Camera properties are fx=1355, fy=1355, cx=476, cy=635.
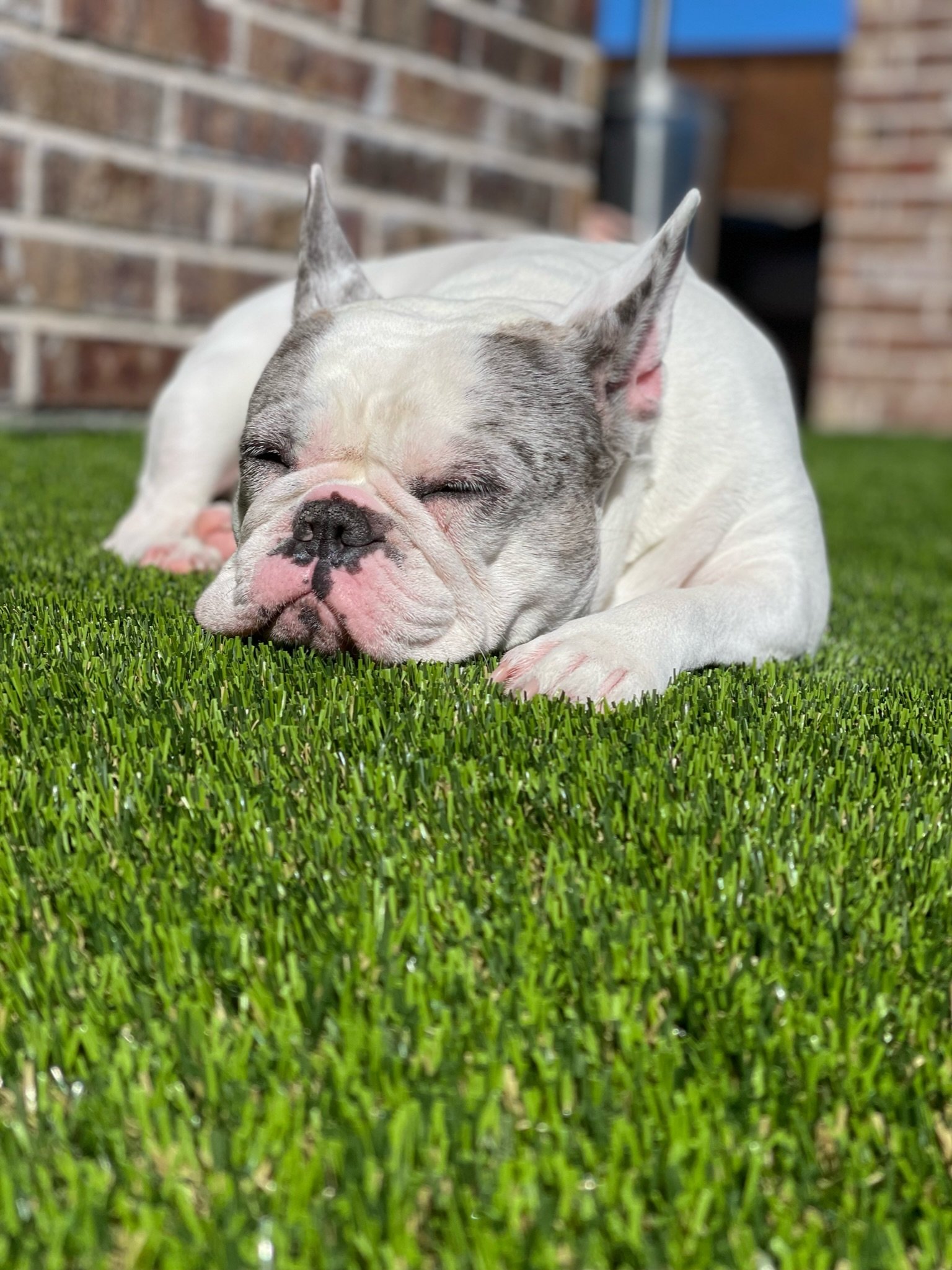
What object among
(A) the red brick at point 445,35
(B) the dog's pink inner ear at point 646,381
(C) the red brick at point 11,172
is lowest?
(B) the dog's pink inner ear at point 646,381

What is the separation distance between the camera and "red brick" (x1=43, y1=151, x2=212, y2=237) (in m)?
4.29

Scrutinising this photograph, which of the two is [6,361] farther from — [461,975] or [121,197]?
[461,975]

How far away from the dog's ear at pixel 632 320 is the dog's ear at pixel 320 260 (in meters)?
0.46

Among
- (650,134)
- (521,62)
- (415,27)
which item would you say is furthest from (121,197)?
(650,134)

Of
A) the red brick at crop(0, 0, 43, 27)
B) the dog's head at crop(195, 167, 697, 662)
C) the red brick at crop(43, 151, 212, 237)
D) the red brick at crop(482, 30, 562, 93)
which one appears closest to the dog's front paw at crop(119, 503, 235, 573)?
the dog's head at crop(195, 167, 697, 662)

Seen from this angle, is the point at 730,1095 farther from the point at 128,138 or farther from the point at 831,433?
the point at 831,433

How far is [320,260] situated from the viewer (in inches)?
Result: 96.2

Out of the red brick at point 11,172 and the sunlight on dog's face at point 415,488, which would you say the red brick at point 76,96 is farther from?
the sunlight on dog's face at point 415,488

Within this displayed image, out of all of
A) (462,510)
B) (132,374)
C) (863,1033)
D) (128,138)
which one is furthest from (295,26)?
(863,1033)

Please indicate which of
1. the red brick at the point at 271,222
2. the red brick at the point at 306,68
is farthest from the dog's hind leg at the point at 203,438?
the red brick at the point at 306,68

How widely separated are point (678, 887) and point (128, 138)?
156 inches

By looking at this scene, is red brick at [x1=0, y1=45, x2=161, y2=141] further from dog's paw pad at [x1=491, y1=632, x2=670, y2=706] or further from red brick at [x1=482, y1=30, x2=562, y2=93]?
dog's paw pad at [x1=491, y1=632, x2=670, y2=706]

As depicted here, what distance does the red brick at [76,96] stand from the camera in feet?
13.4

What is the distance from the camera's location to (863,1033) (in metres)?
1.04
